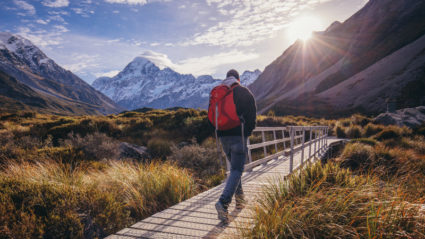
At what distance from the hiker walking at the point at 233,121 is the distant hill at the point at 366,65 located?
145 feet

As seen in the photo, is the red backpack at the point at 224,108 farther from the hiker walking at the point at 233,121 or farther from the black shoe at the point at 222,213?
the black shoe at the point at 222,213

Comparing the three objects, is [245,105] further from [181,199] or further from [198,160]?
[198,160]

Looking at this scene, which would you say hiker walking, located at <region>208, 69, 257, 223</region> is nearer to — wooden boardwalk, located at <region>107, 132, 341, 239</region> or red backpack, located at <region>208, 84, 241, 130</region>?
red backpack, located at <region>208, 84, 241, 130</region>

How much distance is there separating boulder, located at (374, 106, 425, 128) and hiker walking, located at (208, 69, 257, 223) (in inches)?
822

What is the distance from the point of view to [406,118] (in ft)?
60.8

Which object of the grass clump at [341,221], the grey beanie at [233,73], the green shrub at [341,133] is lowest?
the green shrub at [341,133]

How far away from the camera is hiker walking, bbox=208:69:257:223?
283cm

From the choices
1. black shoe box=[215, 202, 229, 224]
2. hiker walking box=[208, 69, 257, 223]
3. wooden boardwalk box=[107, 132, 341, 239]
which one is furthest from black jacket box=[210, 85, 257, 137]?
black shoe box=[215, 202, 229, 224]

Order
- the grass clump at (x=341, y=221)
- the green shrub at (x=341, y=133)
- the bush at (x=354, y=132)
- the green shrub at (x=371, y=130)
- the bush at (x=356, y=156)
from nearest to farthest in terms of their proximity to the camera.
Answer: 1. the grass clump at (x=341, y=221)
2. the bush at (x=356, y=156)
3. the green shrub at (x=371, y=130)
4. the bush at (x=354, y=132)
5. the green shrub at (x=341, y=133)

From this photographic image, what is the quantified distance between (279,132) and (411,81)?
3879 centimetres

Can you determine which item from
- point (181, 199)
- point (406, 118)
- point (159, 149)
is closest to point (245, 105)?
point (181, 199)

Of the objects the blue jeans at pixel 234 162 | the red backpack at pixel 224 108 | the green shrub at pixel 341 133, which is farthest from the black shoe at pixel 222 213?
the green shrub at pixel 341 133

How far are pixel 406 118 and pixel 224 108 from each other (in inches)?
906

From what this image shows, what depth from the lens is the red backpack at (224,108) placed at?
2891mm
